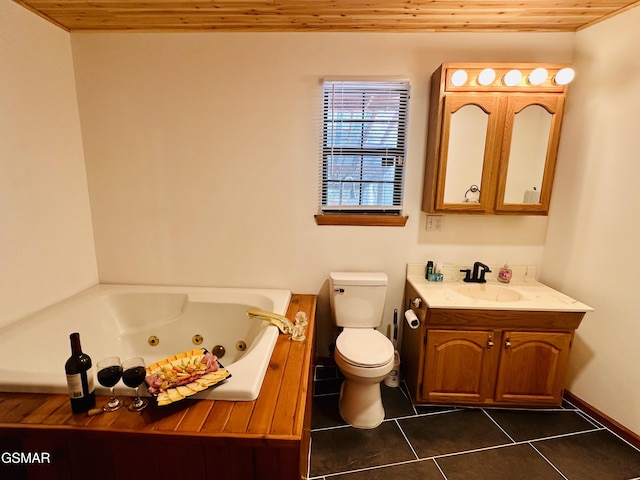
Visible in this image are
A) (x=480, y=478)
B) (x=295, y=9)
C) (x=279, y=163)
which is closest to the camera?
(x=480, y=478)

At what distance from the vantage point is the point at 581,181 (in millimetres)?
2004

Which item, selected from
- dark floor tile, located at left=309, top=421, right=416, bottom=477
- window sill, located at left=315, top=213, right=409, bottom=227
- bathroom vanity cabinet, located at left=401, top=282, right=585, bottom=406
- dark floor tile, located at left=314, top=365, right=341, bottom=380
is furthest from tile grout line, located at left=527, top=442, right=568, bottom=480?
window sill, located at left=315, top=213, right=409, bottom=227

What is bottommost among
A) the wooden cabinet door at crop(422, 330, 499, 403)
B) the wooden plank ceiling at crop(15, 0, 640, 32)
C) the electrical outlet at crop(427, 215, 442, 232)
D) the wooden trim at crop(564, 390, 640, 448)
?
the wooden trim at crop(564, 390, 640, 448)

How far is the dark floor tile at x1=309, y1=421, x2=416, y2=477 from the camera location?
5.26 ft

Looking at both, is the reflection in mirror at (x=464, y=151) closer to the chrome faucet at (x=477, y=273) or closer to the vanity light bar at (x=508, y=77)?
the vanity light bar at (x=508, y=77)

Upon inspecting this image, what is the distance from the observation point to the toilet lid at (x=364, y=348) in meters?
1.77

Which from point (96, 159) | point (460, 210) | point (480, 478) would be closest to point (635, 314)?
point (460, 210)

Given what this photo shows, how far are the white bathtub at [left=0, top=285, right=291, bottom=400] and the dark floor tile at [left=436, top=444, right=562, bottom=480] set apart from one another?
113cm

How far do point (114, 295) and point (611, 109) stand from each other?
3.41 m

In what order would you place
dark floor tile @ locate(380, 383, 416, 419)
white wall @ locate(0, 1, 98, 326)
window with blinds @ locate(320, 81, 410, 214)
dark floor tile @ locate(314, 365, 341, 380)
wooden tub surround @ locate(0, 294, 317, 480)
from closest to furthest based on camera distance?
wooden tub surround @ locate(0, 294, 317, 480), white wall @ locate(0, 1, 98, 326), dark floor tile @ locate(380, 383, 416, 419), window with blinds @ locate(320, 81, 410, 214), dark floor tile @ locate(314, 365, 341, 380)

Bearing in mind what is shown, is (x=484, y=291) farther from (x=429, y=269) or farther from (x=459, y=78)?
(x=459, y=78)

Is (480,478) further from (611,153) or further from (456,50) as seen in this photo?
(456,50)

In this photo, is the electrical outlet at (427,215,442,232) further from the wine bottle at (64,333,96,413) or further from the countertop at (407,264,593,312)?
the wine bottle at (64,333,96,413)

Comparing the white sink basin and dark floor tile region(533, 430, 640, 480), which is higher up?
the white sink basin
